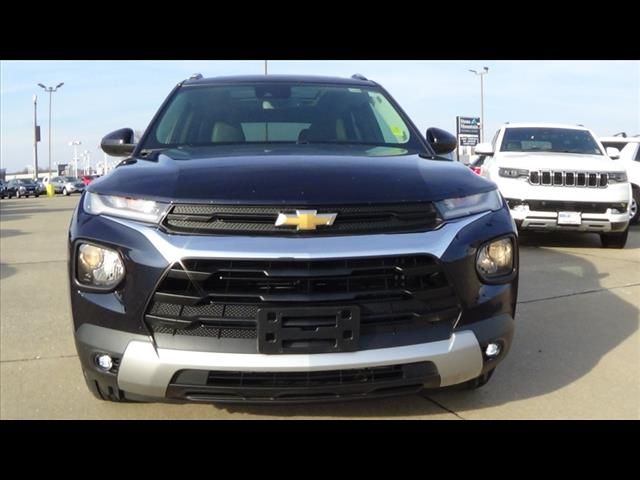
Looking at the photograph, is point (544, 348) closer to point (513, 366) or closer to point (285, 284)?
point (513, 366)

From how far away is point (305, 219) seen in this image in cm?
230

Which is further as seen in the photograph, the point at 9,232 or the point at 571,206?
the point at 9,232

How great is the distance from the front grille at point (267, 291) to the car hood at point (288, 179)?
0.83 ft

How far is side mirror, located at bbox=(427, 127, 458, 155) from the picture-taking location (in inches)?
149

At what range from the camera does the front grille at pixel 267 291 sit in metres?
2.26

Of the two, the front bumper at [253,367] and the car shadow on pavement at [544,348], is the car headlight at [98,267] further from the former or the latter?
the car shadow on pavement at [544,348]

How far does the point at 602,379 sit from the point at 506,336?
1.08 metres

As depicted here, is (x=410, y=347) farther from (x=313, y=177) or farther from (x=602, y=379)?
(x=602, y=379)

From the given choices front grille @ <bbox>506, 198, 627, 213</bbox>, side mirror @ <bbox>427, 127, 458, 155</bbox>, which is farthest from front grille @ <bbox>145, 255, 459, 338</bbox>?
front grille @ <bbox>506, 198, 627, 213</bbox>

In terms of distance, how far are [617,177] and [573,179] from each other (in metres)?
0.61

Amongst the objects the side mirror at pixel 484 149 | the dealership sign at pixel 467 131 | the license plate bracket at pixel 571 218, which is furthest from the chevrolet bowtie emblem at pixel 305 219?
the dealership sign at pixel 467 131

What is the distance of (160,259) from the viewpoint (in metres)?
2.28

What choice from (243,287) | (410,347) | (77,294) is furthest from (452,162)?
(77,294)

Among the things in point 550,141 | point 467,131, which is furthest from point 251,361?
point 467,131
